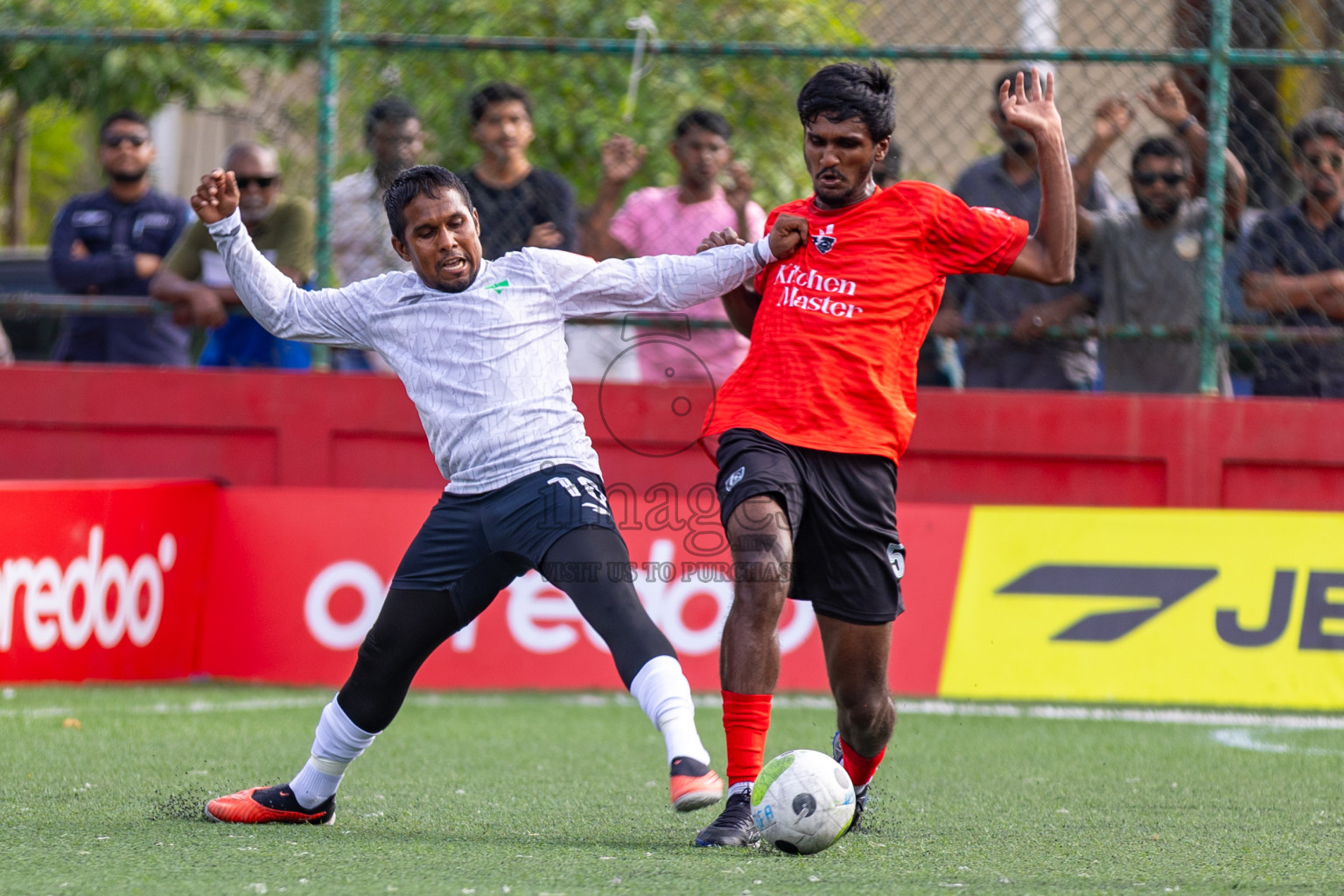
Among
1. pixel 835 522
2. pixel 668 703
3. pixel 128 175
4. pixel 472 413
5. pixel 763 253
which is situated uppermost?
pixel 128 175

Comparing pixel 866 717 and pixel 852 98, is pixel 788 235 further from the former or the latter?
pixel 866 717

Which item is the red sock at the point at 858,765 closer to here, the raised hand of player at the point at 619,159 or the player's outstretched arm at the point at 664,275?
the player's outstretched arm at the point at 664,275

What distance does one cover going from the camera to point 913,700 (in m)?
7.49

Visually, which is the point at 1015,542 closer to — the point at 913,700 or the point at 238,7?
the point at 913,700

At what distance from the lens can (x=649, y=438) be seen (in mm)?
8039

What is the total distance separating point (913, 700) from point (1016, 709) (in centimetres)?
47

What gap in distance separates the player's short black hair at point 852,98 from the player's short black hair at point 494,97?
3405mm

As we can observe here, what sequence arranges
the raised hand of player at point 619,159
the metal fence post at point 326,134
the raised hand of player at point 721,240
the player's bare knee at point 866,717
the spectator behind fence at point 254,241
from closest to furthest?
the player's bare knee at point 866,717 → the raised hand of player at point 721,240 → the raised hand of player at point 619,159 → the spectator behind fence at point 254,241 → the metal fence post at point 326,134

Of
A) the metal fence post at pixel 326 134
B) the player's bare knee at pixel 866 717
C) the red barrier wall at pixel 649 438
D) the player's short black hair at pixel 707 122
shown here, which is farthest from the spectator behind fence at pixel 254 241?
the player's bare knee at pixel 866 717

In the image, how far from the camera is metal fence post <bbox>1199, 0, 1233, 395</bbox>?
7555 millimetres

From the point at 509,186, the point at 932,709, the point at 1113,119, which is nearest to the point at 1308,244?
the point at 1113,119

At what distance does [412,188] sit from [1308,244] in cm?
473

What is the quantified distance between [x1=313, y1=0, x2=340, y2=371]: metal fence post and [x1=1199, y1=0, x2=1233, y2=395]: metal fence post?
4.24m

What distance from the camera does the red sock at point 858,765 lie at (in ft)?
15.4
